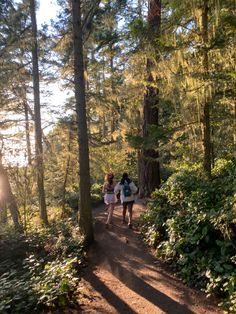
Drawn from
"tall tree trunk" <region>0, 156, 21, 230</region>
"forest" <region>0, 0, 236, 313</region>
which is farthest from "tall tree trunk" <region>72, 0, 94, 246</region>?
"tall tree trunk" <region>0, 156, 21, 230</region>

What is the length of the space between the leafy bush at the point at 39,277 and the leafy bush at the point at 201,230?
1933mm

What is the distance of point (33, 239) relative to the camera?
8.77 metres

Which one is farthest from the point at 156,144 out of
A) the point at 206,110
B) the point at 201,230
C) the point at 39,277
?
the point at 39,277

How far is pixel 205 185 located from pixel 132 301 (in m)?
2.95

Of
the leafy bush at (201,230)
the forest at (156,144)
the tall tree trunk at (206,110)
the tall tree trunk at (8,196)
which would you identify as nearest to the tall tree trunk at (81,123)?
the forest at (156,144)

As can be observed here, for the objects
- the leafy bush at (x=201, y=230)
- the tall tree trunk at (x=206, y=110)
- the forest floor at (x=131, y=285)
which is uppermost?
the tall tree trunk at (x=206, y=110)

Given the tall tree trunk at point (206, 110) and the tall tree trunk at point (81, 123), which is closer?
the tall tree trunk at point (206, 110)

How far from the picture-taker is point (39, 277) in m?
5.64

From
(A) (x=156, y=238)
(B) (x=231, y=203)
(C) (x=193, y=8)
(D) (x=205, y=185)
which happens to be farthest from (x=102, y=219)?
(C) (x=193, y=8)

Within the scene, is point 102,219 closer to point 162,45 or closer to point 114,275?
point 114,275

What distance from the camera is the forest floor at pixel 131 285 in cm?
500

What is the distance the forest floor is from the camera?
5.00m

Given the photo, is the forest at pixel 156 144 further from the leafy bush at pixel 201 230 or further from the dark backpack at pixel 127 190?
the dark backpack at pixel 127 190

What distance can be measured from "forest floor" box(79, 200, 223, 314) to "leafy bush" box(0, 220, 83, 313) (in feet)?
1.22
